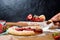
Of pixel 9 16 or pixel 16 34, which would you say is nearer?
pixel 16 34

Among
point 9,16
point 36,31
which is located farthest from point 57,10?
point 36,31

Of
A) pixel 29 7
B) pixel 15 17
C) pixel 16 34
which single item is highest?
pixel 29 7

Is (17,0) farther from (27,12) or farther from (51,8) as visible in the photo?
(51,8)

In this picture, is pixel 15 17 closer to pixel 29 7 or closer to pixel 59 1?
pixel 29 7

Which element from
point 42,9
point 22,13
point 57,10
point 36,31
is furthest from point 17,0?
point 36,31

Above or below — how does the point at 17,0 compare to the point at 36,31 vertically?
above

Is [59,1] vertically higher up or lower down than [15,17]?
higher up
